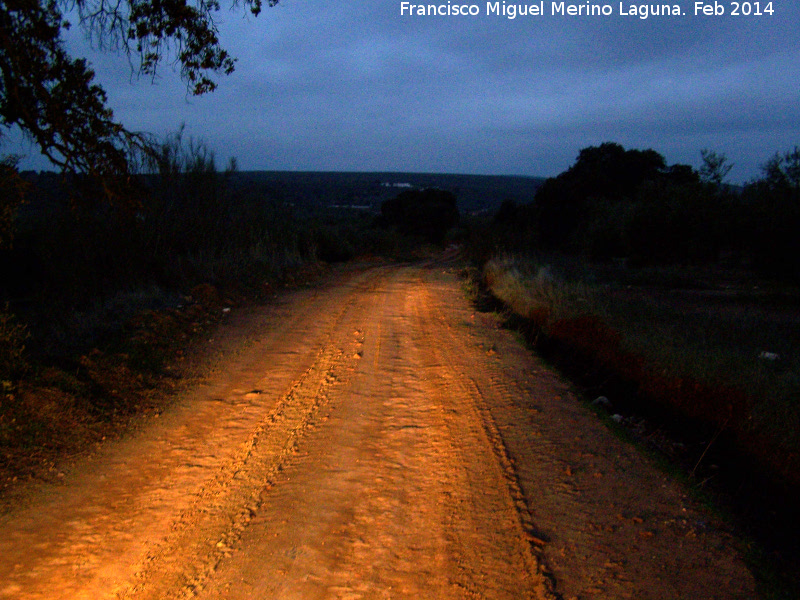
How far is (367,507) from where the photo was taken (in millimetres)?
4469

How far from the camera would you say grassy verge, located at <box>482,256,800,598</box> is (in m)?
5.11

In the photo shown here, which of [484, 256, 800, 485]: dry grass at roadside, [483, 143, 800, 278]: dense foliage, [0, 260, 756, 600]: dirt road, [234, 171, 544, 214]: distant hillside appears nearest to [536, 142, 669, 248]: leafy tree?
[483, 143, 800, 278]: dense foliage

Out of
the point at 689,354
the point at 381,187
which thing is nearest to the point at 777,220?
the point at 689,354

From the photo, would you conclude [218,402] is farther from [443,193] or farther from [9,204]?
[443,193]

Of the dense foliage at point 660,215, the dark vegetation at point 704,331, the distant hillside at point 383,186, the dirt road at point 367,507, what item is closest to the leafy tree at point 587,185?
the dense foliage at point 660,215

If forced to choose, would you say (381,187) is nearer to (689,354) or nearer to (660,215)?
(660,215)

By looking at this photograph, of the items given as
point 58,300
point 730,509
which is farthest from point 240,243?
point 730,509

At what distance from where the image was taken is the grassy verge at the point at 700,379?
16.8 feet

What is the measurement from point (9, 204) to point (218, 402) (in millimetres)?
3125

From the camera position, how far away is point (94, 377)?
723 cm

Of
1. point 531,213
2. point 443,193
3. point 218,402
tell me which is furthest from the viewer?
point 443,193

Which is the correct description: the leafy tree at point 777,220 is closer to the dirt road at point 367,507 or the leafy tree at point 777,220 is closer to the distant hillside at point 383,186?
the dirt road at point 367,507

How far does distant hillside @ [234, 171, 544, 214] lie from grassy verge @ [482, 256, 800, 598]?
2816 inches

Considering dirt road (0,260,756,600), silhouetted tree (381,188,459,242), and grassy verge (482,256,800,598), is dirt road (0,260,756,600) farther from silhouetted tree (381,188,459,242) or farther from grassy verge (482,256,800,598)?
silhouetted tree (381,188,459,242)
